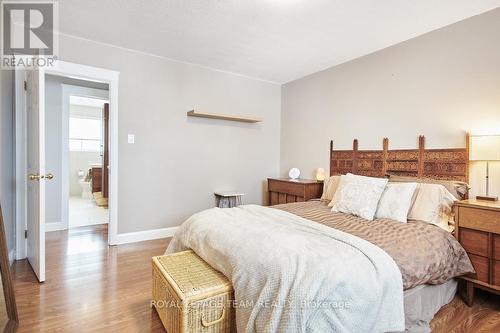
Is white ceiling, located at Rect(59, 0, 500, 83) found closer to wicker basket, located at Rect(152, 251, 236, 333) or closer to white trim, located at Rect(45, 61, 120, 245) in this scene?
white trim, located at Rect(45, 61, 120, 245)

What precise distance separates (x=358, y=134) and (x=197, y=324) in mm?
2898

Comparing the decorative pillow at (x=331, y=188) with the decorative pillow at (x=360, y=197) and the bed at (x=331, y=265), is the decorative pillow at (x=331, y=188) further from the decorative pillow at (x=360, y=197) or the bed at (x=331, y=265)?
the bed at (x=331, y=265)

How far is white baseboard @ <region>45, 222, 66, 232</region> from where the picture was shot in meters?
3.87

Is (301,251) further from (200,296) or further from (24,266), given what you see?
(24,266)

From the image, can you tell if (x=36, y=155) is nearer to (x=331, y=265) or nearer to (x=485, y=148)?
(x=331, y=265)

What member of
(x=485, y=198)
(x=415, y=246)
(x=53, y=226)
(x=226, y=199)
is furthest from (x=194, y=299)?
(x=53, y=226)

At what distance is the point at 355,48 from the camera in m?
3.13

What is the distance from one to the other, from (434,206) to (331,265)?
1473 millimetres

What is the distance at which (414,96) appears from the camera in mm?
2857

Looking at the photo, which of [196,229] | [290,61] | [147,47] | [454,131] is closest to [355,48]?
[290,61]

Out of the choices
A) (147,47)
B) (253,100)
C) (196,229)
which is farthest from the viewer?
(253,100)

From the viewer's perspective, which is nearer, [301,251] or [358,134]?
[301,251]

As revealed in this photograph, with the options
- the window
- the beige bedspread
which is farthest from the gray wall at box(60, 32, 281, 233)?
the window

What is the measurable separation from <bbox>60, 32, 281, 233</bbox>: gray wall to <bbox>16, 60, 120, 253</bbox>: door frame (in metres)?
0.07
